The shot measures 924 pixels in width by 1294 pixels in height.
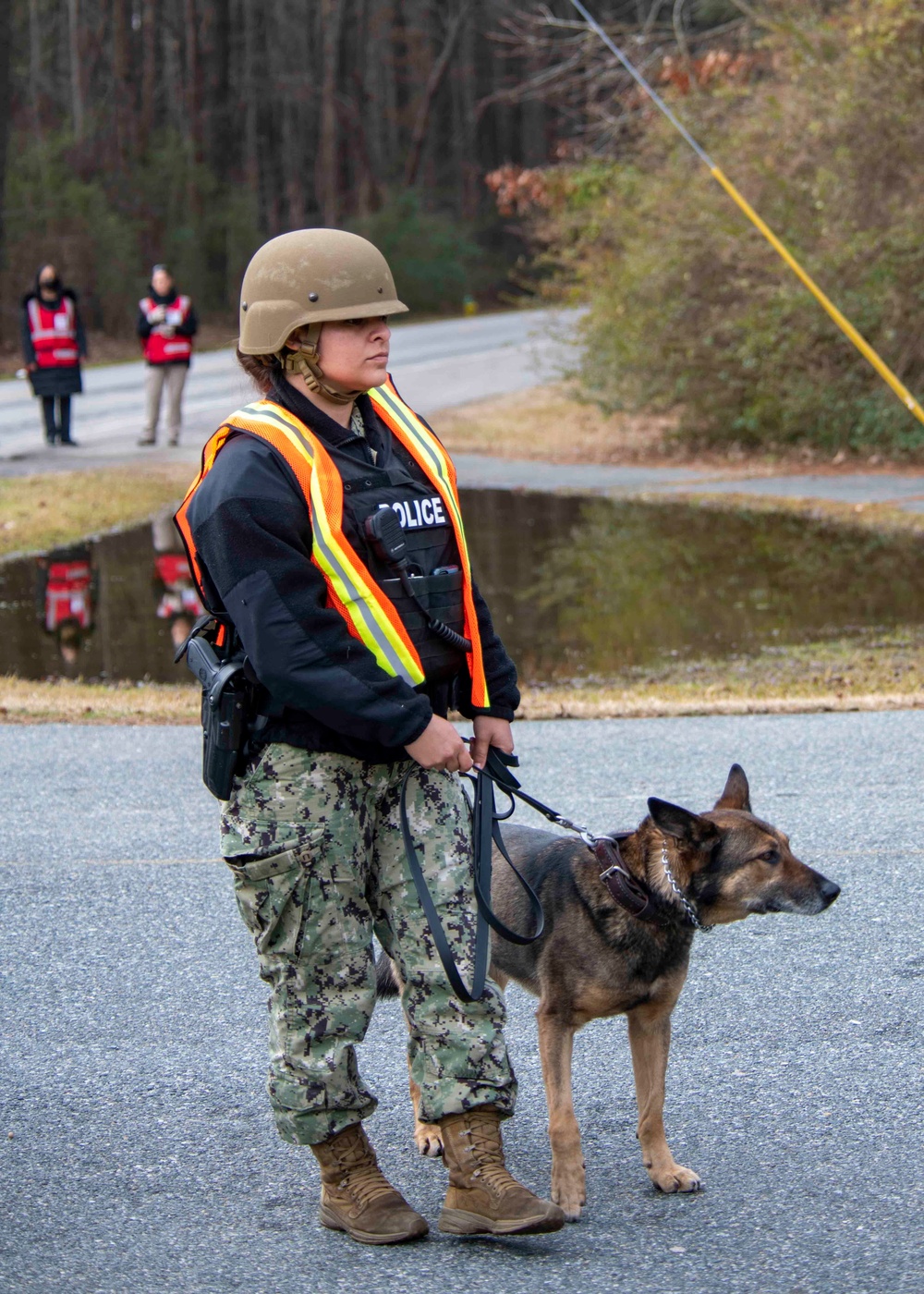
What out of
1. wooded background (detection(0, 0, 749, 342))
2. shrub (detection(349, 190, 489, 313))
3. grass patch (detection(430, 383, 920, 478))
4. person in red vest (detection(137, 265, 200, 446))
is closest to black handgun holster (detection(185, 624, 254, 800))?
grass patch (detection(430, 383, 920, 478))

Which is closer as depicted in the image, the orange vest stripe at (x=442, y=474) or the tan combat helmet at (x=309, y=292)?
the tan combat helmet at (x=309, y=292)

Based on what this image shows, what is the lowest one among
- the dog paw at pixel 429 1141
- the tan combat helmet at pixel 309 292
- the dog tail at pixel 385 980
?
the dog paw at pixel 429 1141

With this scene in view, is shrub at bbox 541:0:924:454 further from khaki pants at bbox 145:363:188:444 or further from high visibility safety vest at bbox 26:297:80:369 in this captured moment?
high visibility safety vest at bbox 26:297:80:369

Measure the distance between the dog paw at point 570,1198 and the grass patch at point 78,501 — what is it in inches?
435

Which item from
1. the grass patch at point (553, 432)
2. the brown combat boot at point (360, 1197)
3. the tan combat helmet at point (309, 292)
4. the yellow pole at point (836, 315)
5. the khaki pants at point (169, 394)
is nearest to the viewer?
the tan combat helmet at point (309, 292)

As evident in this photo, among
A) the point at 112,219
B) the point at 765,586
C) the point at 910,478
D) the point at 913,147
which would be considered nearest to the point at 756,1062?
the point at 765,586

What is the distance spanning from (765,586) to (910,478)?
5017 mm

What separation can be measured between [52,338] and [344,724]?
1647cm

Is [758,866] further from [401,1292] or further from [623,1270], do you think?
[401,1292]

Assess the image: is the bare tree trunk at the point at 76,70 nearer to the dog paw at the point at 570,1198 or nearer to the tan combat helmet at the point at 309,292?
the tan combat helmet at the point at 309,292

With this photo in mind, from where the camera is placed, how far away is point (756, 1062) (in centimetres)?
415

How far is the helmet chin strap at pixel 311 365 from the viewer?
126 inches

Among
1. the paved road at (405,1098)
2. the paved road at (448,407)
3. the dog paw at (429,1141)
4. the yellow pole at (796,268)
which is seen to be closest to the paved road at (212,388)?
the paved road at (448,407)

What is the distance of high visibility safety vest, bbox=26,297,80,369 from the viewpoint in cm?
1847
